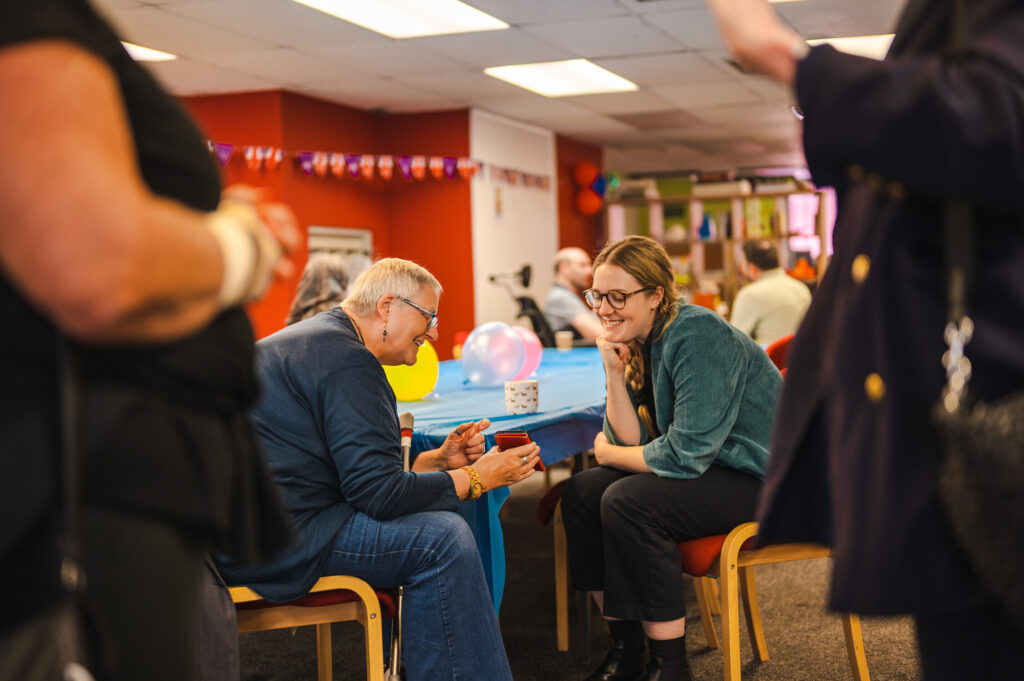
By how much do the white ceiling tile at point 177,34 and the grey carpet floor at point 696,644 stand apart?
339cm

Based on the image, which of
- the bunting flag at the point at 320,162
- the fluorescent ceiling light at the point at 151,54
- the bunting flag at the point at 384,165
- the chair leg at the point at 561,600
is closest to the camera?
the chair leg at the point at 561,600

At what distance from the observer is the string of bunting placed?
22.9 feet

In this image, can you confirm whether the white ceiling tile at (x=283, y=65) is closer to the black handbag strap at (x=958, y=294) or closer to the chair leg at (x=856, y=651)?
the chair leg at (x=856, y=651)

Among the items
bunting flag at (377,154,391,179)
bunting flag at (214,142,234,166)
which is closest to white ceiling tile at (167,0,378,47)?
bunting flag at (214,142,234,166)

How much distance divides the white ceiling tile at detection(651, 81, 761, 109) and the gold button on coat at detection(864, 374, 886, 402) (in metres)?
6.88

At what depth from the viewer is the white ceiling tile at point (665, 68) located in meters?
6.41

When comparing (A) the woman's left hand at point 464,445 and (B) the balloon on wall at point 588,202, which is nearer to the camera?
(A) the woman's left hand at point 464,445

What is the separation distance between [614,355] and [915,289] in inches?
71.9

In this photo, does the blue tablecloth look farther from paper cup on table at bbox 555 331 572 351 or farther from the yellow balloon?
paper cup on table at bbox 555 331 572 351

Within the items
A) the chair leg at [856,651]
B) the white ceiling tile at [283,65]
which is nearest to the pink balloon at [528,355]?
the chair leg at [856,651]

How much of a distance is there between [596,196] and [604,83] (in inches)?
133

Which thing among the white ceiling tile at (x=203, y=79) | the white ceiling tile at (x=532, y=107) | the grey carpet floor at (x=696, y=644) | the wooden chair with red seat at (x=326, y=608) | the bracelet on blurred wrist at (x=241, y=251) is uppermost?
the white ceiling tile at (x=203, y=79)

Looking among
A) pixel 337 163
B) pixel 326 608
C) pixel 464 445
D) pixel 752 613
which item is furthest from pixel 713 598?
pixel 337 163

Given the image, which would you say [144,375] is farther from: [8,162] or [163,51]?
[163,51]
